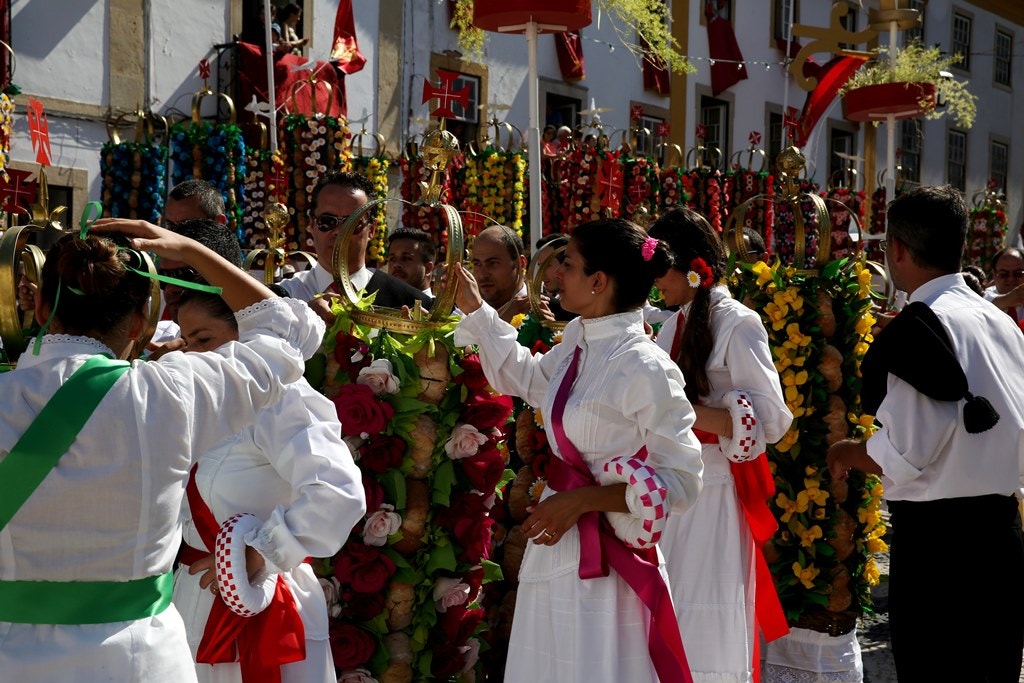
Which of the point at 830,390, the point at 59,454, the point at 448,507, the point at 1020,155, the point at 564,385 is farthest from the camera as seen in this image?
the point at 1020,155

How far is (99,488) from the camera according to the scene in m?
2.13

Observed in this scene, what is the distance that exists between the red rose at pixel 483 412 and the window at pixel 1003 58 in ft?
90.4

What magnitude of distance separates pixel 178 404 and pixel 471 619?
203 centimetres

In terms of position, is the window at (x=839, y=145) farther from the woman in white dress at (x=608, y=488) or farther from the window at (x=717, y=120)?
the woman in white dress at (x=608, y=488)

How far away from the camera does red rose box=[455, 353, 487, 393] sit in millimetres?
3840

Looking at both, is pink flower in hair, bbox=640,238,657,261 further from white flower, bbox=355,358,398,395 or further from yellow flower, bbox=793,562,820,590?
yellow flower, bbox=793,562,820,590

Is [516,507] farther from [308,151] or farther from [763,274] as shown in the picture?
[308,151]

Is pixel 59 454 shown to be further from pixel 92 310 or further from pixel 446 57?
pixel 446 57

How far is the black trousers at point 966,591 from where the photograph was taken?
3484mm

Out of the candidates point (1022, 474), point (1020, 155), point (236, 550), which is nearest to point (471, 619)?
point (236, 550)

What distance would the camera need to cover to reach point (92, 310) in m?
2.20

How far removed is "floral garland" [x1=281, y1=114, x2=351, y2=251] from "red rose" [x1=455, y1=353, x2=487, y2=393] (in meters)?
5.99

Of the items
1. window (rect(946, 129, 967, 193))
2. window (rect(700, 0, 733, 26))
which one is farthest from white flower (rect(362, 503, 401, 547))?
window (rect(946, 129, 967, 193))

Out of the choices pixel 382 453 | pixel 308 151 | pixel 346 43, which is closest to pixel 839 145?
pixel 346 43
